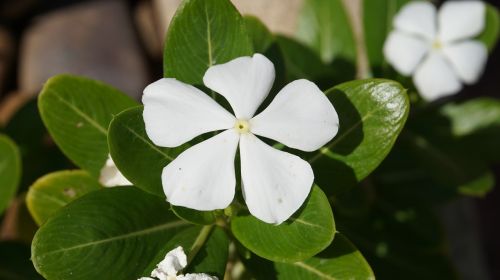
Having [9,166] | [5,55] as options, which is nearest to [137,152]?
[9,166]

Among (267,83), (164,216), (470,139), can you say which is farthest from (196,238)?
(470,139)

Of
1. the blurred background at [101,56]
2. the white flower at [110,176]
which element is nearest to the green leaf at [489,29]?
the blurred background at [101,56]

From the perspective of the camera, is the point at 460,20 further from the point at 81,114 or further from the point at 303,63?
the point at 81,114

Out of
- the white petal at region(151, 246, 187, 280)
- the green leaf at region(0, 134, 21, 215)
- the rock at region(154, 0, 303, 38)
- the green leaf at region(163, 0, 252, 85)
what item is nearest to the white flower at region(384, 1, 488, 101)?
the rock at region(154, 0, 303, 38)

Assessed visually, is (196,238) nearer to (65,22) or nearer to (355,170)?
(355,170)

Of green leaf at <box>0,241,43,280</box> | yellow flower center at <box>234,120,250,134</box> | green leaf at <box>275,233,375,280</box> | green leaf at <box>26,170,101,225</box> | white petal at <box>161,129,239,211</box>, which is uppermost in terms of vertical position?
yellow flower center at <box>234,120,250,134</box>

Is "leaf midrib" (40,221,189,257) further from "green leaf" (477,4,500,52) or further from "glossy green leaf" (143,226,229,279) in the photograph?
"green leaf" (477,4,500,52)

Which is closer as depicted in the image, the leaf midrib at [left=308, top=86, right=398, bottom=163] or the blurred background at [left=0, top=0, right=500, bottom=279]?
the leaf midrib at [left=308, top=86, right=398, bottom=163]
